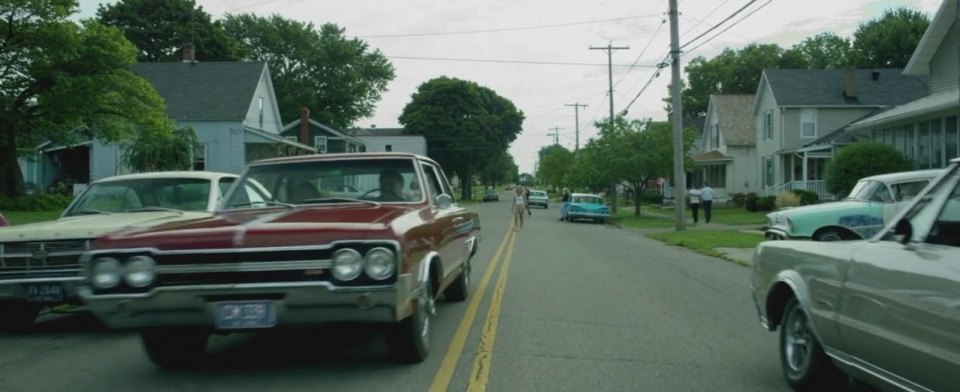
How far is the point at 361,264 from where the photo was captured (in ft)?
18.2

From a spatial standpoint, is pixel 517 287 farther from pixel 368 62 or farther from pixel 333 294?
pixel 368 62

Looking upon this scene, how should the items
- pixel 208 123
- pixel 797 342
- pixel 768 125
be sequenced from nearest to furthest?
pixel 797 342 < pixel 208 123 < pixel 768 125

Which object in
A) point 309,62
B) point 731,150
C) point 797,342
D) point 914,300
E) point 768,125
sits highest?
point 309,62

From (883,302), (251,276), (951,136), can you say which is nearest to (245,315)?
(251,276)

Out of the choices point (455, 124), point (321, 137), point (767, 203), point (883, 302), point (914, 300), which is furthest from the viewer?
point (455, 124)

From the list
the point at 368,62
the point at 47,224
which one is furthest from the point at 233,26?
the point at 47,224

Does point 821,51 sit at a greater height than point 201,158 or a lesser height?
greater

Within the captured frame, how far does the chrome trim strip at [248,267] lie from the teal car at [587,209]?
33.2 m

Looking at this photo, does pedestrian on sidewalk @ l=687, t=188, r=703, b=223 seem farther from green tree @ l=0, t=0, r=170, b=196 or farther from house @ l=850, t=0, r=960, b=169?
green tree @ l=0, t=0, r=170, b=196

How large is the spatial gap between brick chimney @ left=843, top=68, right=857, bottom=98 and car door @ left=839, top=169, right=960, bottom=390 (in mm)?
41548

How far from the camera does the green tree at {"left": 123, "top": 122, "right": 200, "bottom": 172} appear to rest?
30703 millimetres

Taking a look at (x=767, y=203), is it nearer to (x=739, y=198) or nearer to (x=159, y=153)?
(x=739, y=198)

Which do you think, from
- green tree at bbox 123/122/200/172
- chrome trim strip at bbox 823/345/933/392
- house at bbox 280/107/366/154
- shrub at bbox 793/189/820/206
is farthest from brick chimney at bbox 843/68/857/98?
chrome trim strip at bbox 823/345/933/392

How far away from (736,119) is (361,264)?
4955 cm
